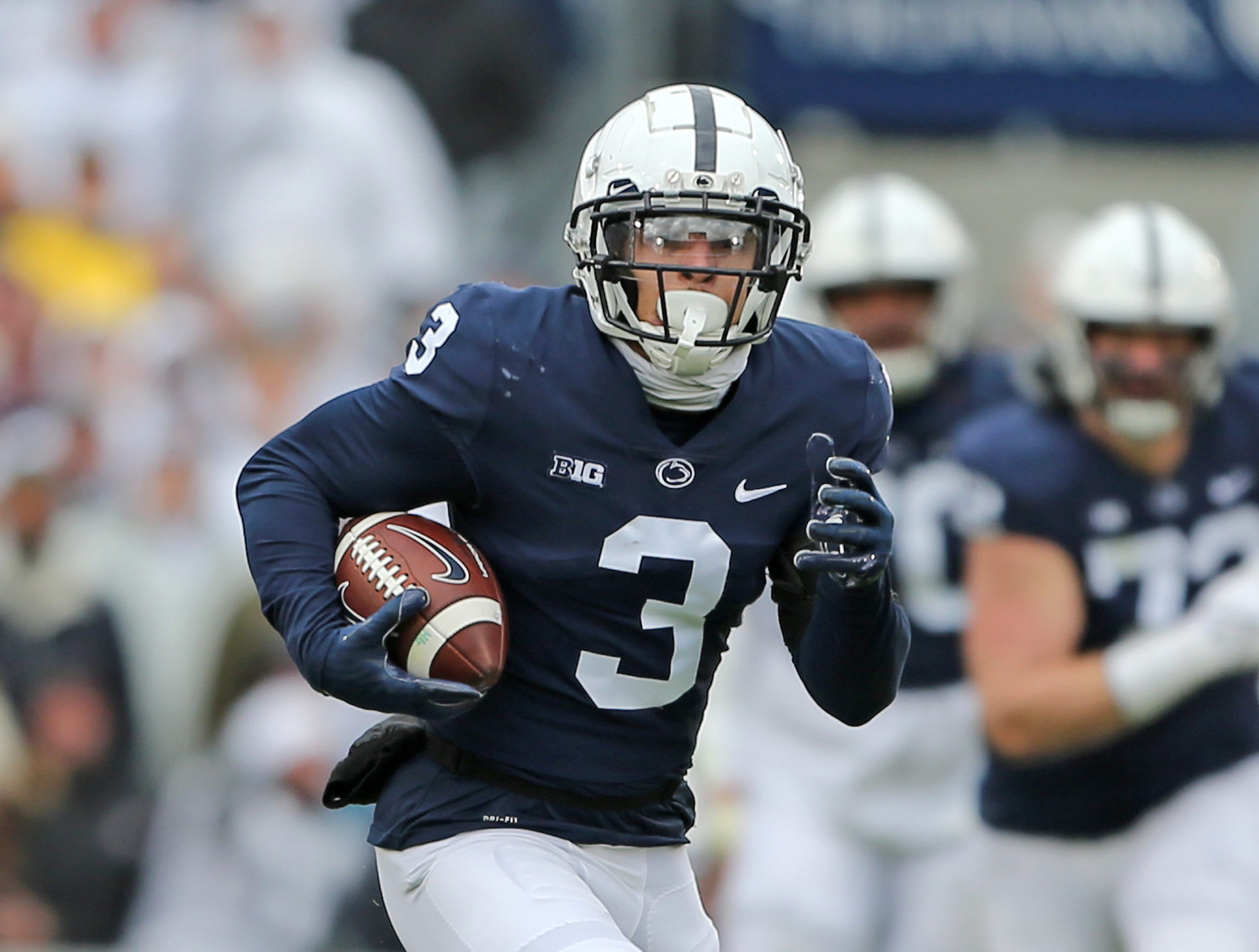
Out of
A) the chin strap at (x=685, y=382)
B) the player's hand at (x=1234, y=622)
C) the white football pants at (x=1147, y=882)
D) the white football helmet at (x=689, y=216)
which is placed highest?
the white football helmet at (x=689, y=216)

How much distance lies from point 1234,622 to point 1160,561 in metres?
0.26

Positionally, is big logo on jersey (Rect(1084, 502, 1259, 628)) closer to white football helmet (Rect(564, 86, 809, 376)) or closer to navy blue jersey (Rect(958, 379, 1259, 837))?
navy blue jersey (Rect(958, 379, 1259, 837))

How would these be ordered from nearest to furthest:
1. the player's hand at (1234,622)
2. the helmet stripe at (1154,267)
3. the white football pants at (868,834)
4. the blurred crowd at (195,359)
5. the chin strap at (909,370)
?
the player's hand at (1234,622), the helmet stripe at (1154,267), the white football pants at (868,834), the chin strap at (909,370), the blurred crowd at (195,359)

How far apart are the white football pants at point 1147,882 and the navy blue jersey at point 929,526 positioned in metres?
0.83

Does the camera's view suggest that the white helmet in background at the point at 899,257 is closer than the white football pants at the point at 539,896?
No

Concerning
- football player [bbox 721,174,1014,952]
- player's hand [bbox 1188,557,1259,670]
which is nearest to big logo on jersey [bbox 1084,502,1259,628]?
player's hand [bbox 1188,557,1259,670]

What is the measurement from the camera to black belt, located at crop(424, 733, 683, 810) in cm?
323

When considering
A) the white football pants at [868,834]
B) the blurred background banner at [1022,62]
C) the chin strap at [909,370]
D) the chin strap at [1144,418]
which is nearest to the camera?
the chin strap at [1144,418]

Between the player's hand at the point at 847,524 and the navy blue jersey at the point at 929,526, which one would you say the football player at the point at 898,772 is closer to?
the navy blue jersey at the point at 929,526

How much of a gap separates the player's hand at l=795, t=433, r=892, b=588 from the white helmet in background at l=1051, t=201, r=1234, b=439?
1.78 metres

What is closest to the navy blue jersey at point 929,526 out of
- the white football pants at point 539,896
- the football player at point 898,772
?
the football player at point 898,772

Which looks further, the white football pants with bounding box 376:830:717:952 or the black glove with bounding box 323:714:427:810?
the black glove with bounding box 323:714:427:810

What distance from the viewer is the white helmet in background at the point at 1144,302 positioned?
4.73m

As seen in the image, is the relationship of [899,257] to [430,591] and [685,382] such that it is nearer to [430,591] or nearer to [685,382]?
[685,382]
